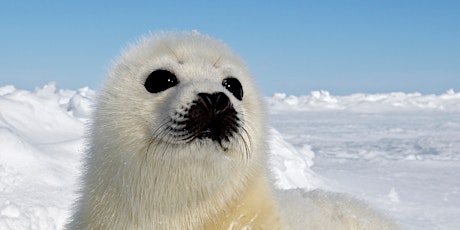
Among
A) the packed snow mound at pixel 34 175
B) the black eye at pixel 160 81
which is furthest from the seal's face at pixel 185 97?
the packed snow mound at pixel 34 175

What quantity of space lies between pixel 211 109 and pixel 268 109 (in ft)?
2.30

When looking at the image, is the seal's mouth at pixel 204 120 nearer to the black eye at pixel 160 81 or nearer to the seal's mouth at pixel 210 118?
the seal's mouth at pixel 210 118

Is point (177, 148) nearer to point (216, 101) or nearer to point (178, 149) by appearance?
point (178, 149)

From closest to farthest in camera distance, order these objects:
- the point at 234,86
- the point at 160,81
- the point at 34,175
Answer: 1. the point at 160,81
2. the point at 234,86
3. the point at 34,175

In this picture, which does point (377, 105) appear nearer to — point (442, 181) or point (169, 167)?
point (442, 181)

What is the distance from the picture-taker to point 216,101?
2160 millimetres

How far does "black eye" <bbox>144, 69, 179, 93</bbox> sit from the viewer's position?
2.40 m

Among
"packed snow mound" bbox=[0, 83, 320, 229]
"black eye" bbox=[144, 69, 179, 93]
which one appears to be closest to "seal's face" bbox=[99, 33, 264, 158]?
"black eye" bbox=[144, 69, 179, 93]

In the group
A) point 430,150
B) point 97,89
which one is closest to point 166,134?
point 97,89

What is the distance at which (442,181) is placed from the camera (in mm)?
24531

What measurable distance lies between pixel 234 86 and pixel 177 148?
1.57 ft

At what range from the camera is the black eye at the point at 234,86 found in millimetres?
2511

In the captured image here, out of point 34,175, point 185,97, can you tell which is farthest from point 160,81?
point 34,175

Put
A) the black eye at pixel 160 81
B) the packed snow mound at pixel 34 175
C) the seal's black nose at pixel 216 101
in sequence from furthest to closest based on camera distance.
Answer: the packed snow mound at pixel 34 175, the black eye at pixel 160 81, the seal's black nose at pixel 216 101
